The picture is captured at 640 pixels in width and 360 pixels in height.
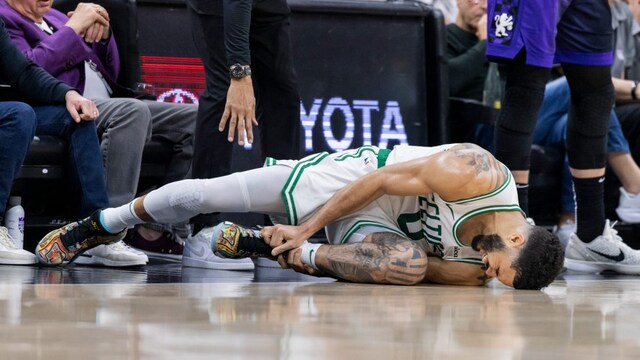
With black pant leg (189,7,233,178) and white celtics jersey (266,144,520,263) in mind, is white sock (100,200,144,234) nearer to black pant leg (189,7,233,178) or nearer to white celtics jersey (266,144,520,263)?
black pant leg (189,7,233,178)

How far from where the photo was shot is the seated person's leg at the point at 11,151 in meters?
4.69

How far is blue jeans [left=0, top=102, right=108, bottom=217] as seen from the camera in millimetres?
4723

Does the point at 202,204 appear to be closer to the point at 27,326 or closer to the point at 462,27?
the point at 27,326

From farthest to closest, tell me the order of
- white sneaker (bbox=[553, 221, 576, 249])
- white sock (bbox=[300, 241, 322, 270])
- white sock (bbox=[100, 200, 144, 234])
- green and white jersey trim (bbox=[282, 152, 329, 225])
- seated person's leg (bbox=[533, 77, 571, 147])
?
1. seated person's leg (bbox=[533, 77, 571, 147])
2. white sneaker (bbox=[553, 221, 576, 249])
3. white sock (bbox=[100, 200, 144, 234])
4. green and white jersey trim (bbox=[282, 152, 329, 225])
5. white sock (bbox=[300, 241, 322, 270])

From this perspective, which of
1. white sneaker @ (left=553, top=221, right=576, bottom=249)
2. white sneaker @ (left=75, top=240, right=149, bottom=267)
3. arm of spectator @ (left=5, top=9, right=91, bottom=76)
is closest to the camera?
white sneaker @ (left=75, top=240, right=149, bottom=267)

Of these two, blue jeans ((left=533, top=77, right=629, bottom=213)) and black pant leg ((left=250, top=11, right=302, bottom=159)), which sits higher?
black pant leg ((left=250, top=11, right=302, bottom=159))

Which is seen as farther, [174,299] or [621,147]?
[621,147]

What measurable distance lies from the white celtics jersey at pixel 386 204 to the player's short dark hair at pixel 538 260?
16cm

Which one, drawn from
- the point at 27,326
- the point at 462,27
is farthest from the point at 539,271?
the point at 462,27

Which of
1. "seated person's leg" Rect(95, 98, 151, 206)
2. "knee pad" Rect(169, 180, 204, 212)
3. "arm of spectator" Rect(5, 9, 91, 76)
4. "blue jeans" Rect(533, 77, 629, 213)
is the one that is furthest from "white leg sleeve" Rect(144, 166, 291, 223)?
"blue jeans" Rect(533, 77, 629, 213)

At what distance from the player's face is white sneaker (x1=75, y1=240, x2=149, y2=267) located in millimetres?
1602

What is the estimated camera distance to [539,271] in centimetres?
401

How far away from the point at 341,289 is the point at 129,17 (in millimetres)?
2540

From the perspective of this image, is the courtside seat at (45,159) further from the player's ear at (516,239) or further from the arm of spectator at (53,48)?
the player's ear at (516,239)
